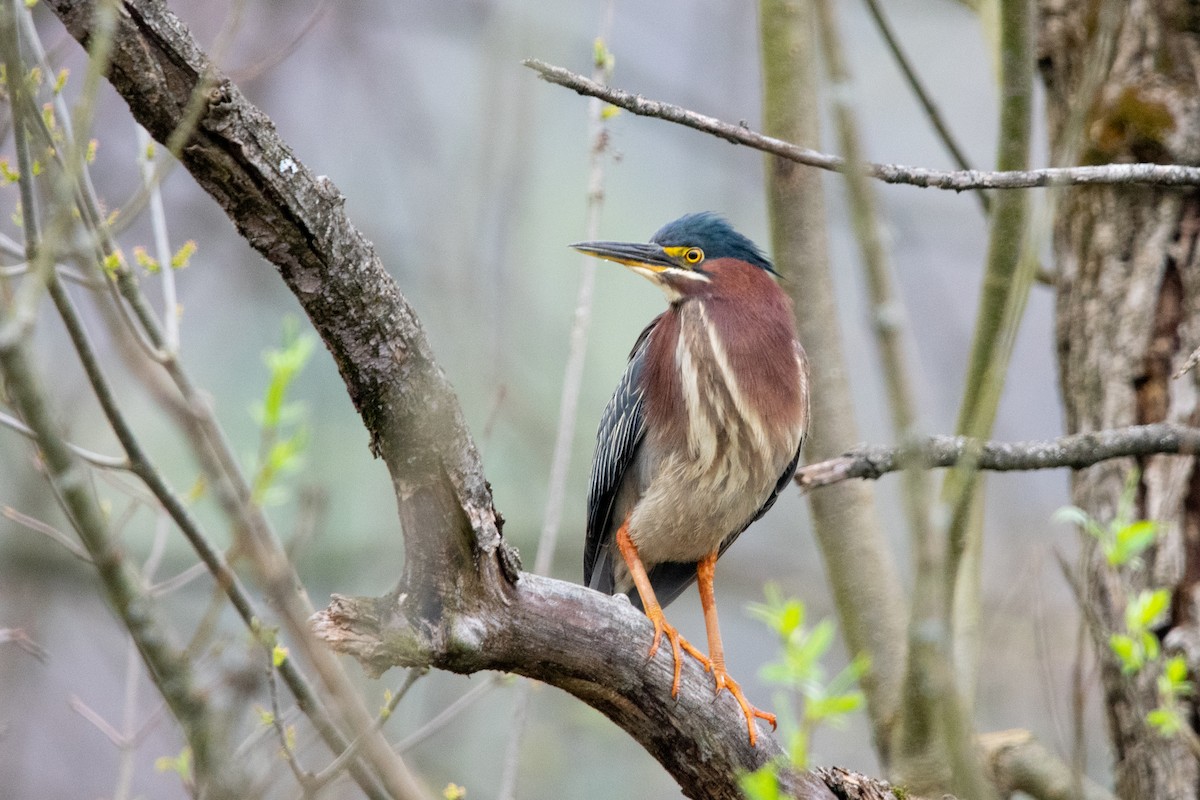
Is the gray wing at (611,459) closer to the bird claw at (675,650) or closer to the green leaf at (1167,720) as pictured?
the bird claw at (675,650)

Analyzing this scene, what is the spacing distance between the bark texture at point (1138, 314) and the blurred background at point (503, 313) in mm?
1855

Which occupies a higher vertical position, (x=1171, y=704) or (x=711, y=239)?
(x=711, y=239)

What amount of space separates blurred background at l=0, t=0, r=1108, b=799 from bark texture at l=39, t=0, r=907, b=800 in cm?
211

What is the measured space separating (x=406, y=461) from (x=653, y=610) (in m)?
1.47

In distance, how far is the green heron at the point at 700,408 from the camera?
3.76 meters

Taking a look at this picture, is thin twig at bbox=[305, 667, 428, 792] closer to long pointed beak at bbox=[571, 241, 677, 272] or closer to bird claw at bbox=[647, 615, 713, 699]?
bird claw at bbox=[647, 615, 713, 699]

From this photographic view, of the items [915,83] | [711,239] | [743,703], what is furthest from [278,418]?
[915,83]

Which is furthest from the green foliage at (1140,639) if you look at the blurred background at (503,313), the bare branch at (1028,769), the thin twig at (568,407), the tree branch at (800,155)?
the blurred background at (503,313)

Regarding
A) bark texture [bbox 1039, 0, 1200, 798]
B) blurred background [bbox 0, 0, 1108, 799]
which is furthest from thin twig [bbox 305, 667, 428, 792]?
blurred background [bbox 0, 0, 1108, 799]

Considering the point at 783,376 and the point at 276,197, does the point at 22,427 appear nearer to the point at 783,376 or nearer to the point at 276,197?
the point at 276,197

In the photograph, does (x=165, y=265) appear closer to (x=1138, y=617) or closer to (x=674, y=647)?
(x=674, y=647)

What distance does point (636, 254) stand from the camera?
3.94 meters

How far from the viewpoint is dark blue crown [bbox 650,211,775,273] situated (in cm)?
399

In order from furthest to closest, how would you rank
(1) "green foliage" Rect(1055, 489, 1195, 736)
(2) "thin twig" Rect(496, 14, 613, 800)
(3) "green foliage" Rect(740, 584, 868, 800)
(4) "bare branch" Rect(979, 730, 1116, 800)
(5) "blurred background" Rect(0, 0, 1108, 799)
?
(5) "blurred background" Rect(0, 0, 1108, 799), (4) "bare branch" Rect(979, 730, 1116, 800), (2) "thin twig" Rect(496, 14, 613, 800), (1) "green foliage" Rect(1055, 489, 1195, 736), (3) "green foliage" Rect(740, 584, 868, 800)
